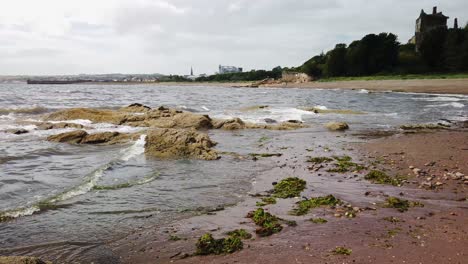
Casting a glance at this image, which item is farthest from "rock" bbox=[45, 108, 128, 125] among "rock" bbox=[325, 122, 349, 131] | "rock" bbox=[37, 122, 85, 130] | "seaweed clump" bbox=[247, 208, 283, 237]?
"seaweed clump" bbox=[247, 208, 283, 237]

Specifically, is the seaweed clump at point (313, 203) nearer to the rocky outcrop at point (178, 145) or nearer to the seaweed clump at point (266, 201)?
the seaweed clump at point (266, 201)

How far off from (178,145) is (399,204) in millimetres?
7762

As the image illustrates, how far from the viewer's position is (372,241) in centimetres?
570

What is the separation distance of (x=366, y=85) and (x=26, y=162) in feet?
218

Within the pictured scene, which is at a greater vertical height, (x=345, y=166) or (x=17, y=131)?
(x=17, y=131)

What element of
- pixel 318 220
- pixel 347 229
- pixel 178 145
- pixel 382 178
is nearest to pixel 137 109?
pixel 178 145

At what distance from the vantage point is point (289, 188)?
866 centimetres

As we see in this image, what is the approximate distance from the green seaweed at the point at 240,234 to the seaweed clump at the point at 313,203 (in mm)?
1282

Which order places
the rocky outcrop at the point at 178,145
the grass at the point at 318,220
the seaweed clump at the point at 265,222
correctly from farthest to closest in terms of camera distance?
the rocky outcrop at the point at 178,145 < the grass at the point at 318,220 < the seaweed clump at the point at 265,222

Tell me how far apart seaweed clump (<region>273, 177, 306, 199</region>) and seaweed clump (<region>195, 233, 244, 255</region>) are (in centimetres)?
260

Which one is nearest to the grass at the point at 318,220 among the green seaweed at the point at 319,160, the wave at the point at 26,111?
the green seaweed at the point at 319,160

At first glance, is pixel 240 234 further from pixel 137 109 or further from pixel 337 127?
pixel 137 109

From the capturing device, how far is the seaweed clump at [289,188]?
27.1 feet

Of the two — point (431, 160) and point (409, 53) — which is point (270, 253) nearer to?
point (431, 160)
